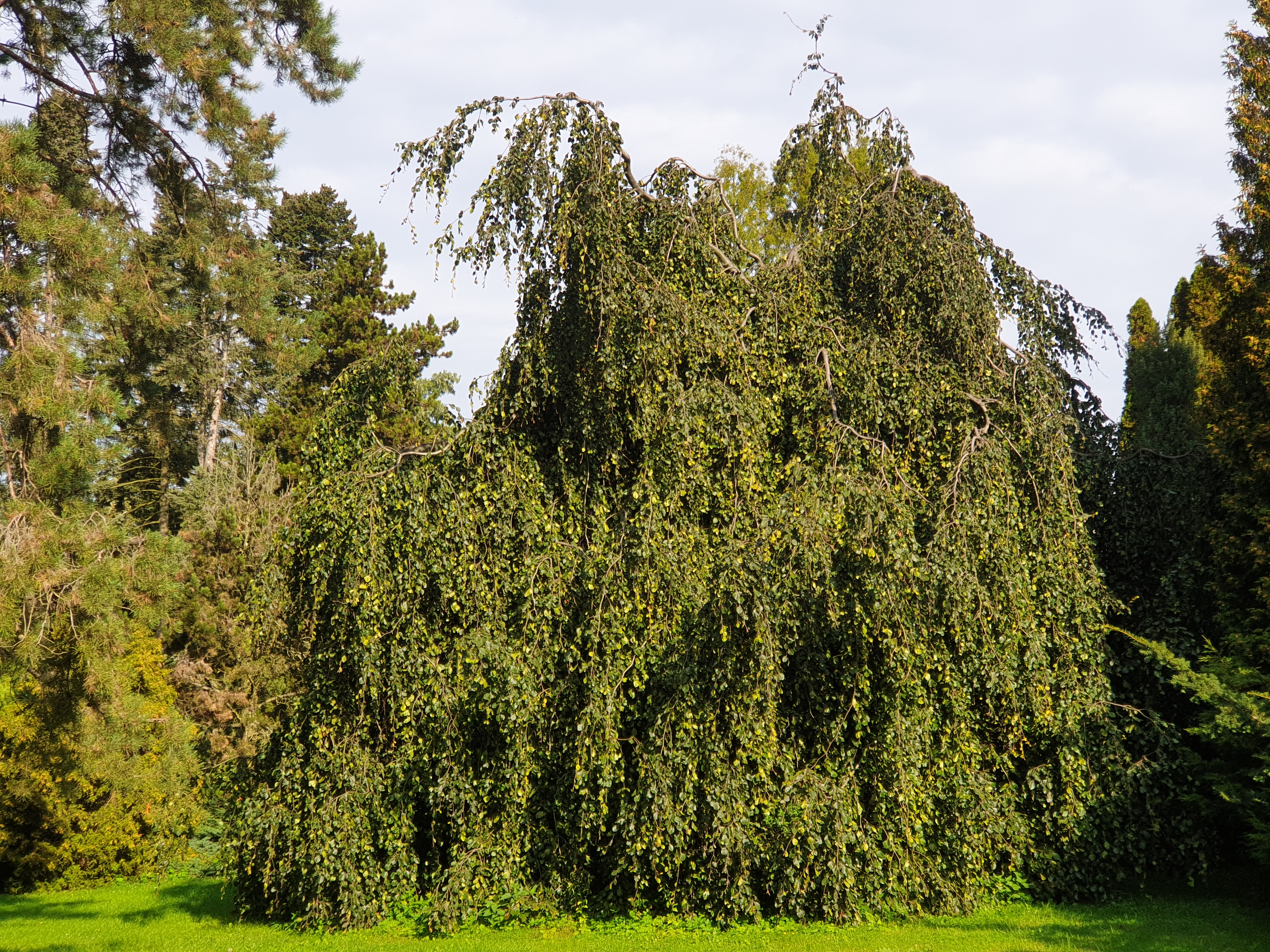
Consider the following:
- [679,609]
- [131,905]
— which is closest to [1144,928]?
[679,609]

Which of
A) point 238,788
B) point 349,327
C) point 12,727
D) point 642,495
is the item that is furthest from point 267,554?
point 349,327

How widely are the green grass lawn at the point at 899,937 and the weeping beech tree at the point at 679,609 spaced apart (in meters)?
0.24

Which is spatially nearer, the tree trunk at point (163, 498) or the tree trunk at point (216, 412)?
the tree trunk at point (163, 498)

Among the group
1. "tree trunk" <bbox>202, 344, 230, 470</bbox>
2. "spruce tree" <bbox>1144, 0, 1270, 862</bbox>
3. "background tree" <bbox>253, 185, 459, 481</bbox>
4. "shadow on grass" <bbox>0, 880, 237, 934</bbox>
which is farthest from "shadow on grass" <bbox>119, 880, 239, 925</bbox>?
"tree trunk" <bbox>202, 344, 230, 470</bbox>

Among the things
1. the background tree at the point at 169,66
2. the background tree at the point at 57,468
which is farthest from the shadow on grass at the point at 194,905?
the background tree at the point at 169,66

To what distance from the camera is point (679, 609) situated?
289 inches

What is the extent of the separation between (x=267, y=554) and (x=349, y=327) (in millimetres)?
15650

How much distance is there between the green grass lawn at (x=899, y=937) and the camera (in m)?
6.74

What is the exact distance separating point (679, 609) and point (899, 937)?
2869 millimetres

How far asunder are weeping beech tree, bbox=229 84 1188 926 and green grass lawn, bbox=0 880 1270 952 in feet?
0.77

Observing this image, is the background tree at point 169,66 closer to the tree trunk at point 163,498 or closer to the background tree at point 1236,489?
the background tree at point 1236,489

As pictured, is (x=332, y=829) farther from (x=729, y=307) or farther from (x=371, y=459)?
(x=729, y=307)

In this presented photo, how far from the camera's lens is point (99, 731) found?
30.7 ft

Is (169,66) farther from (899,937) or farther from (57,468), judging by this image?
(899,937)
